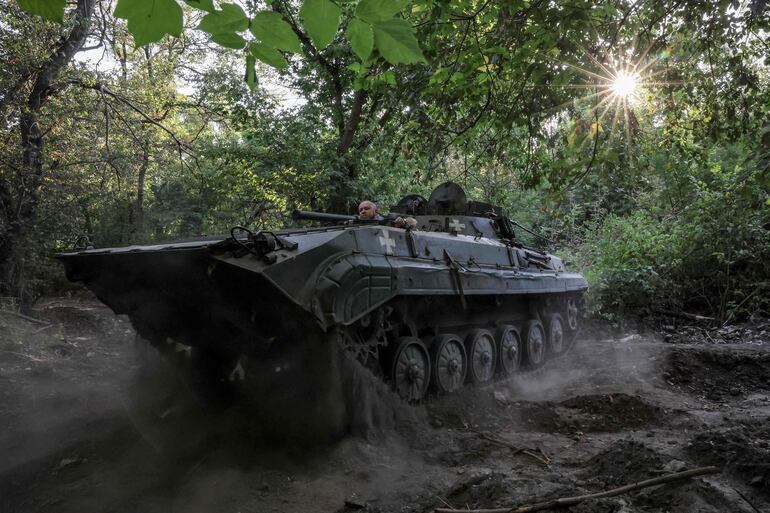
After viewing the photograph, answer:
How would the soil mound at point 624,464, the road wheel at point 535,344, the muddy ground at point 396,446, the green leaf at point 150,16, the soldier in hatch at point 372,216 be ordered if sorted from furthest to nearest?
the road wheel at point 535,344 → the soldier in hatch at point 372,216 → the muddy ground at point 396,446 → the soil mound at point 624,464 → the green leaf at point 150,16

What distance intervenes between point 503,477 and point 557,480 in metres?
0.38

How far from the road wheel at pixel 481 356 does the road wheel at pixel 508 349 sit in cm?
21

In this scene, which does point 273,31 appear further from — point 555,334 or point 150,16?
point 555,334

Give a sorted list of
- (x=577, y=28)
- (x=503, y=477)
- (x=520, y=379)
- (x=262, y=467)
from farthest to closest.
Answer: (x=520, y=379), (x=262, y=467), (x=503, y=477), (x=577, y=28)

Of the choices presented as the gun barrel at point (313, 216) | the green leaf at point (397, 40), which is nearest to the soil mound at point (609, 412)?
the gun barrel at point (313, 216)

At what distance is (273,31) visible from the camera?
1.62 metres

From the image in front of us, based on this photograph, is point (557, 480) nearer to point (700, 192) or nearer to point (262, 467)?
point (262, 467)

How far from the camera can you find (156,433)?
5789 mm

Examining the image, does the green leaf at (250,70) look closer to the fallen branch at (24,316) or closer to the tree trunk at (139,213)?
the fallen branch at (24,316)

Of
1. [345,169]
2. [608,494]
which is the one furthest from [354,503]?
[345,169]

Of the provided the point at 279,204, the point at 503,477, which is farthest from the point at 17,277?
the point at 503,477

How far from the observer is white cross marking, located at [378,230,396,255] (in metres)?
6.09

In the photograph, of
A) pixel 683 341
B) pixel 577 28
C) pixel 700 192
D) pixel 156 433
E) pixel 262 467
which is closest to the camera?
pixel 577 28

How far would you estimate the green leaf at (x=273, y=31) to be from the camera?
5.21ft
